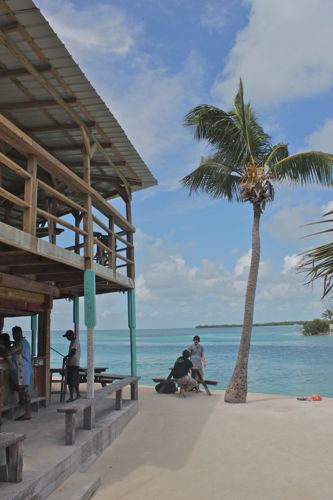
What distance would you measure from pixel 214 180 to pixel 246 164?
1.22 meters

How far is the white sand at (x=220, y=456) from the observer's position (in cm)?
554

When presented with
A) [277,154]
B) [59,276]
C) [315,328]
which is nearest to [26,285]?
[59,276]

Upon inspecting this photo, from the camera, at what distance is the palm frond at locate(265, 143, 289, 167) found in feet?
44.9

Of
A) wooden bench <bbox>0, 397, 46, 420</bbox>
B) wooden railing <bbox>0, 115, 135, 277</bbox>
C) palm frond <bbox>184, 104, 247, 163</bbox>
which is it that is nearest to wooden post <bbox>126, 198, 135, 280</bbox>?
wooden railing <bbox>0, 115, 135, 277</bbox>

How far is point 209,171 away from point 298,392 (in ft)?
48.1

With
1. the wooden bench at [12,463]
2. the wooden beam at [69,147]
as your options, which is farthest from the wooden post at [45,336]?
Answer: the wooden bench at [12,463]

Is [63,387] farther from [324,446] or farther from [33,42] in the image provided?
[33,42]

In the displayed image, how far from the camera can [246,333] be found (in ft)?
43.0

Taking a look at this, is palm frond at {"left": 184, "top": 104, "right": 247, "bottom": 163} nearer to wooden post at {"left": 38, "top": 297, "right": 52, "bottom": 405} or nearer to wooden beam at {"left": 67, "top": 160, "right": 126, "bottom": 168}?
wooden beam at {"left": 67, "top": 160, "right": 126, "bottom": 168}

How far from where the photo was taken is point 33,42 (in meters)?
6.25

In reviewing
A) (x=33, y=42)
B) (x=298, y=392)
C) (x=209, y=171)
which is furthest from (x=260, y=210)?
(x=298, y=392)

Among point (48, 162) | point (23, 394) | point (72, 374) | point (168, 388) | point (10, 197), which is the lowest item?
point (168, 388)

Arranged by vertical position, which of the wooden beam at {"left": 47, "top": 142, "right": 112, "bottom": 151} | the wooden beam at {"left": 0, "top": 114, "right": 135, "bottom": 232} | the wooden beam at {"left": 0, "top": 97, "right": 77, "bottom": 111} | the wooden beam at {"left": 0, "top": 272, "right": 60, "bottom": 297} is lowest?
the wooden beam at {"left": 0, "top": 272, "right": 60, "bottom": 297}

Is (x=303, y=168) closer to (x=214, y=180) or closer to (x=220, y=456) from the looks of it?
(x=214, y=180)
